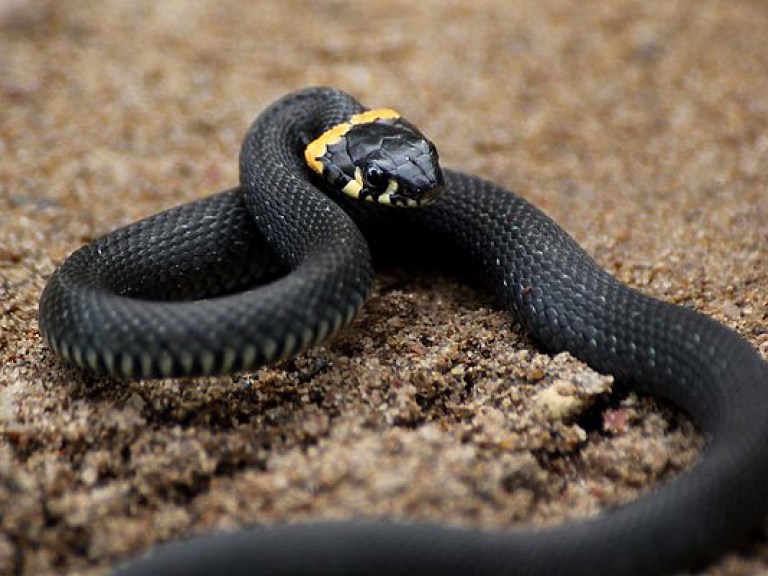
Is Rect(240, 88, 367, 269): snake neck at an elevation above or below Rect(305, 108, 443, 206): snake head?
below

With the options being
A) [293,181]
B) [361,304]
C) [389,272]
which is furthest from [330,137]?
[361,304]

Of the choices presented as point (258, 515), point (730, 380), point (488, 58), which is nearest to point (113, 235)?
point (258, 515)

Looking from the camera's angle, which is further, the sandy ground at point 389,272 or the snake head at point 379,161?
the snake head at point 379,161

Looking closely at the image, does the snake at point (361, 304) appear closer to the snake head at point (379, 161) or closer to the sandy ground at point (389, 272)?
the snake head at point (379, 161)

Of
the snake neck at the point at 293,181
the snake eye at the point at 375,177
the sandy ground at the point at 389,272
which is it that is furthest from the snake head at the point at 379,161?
the sandy ground at the point at 389,272

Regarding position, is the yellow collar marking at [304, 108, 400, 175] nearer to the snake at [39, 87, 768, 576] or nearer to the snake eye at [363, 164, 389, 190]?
the snake at [39, 87, 768, 576]

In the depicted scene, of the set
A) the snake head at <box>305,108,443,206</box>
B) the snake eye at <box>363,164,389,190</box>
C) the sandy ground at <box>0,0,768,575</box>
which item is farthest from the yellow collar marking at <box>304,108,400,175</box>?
the sandy ground at <box>0,0,768,575</box>
